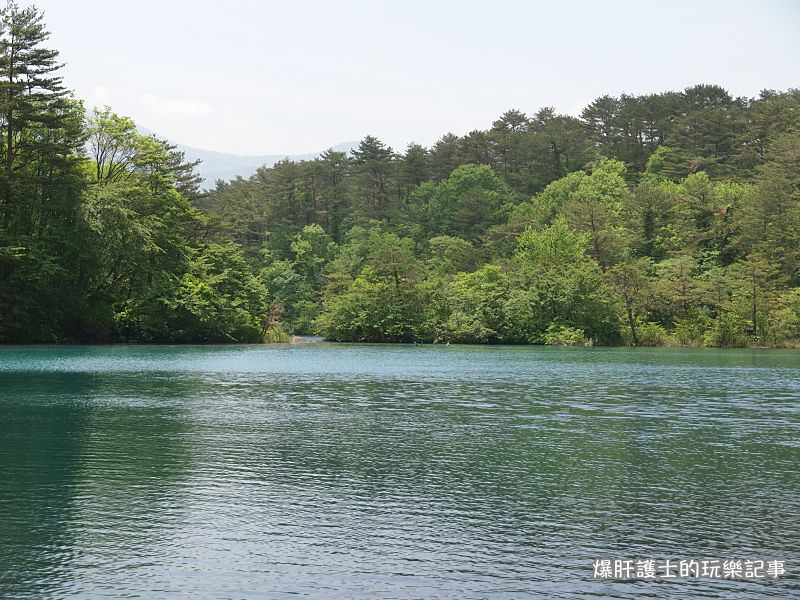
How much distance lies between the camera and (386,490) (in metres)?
15.1

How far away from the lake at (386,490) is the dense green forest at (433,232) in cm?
3211

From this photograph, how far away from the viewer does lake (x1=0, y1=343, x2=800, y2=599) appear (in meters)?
10.4

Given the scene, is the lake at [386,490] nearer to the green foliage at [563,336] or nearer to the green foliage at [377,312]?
the green foliage at [563,336]

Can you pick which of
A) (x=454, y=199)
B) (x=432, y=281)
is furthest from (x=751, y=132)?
(x=432, y=281)

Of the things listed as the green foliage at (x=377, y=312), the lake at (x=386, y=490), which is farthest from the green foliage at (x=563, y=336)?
the lake at (x=386, y=490)

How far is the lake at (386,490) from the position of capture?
1041 cm

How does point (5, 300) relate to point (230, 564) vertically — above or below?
above

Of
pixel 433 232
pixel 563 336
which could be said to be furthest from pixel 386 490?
pixel 433 232

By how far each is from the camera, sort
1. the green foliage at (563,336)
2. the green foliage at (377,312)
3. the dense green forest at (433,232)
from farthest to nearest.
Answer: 1. the green foliage at (377,312)
2. the green foliage at (563,336)
3. the dense green forest at (433,232)

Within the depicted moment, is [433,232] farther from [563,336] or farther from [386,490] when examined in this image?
[386,490]

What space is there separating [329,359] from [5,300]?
23.6 meters

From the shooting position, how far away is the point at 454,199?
11225 cm

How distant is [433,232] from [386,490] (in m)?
98.4

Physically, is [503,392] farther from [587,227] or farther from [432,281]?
[587,227]
